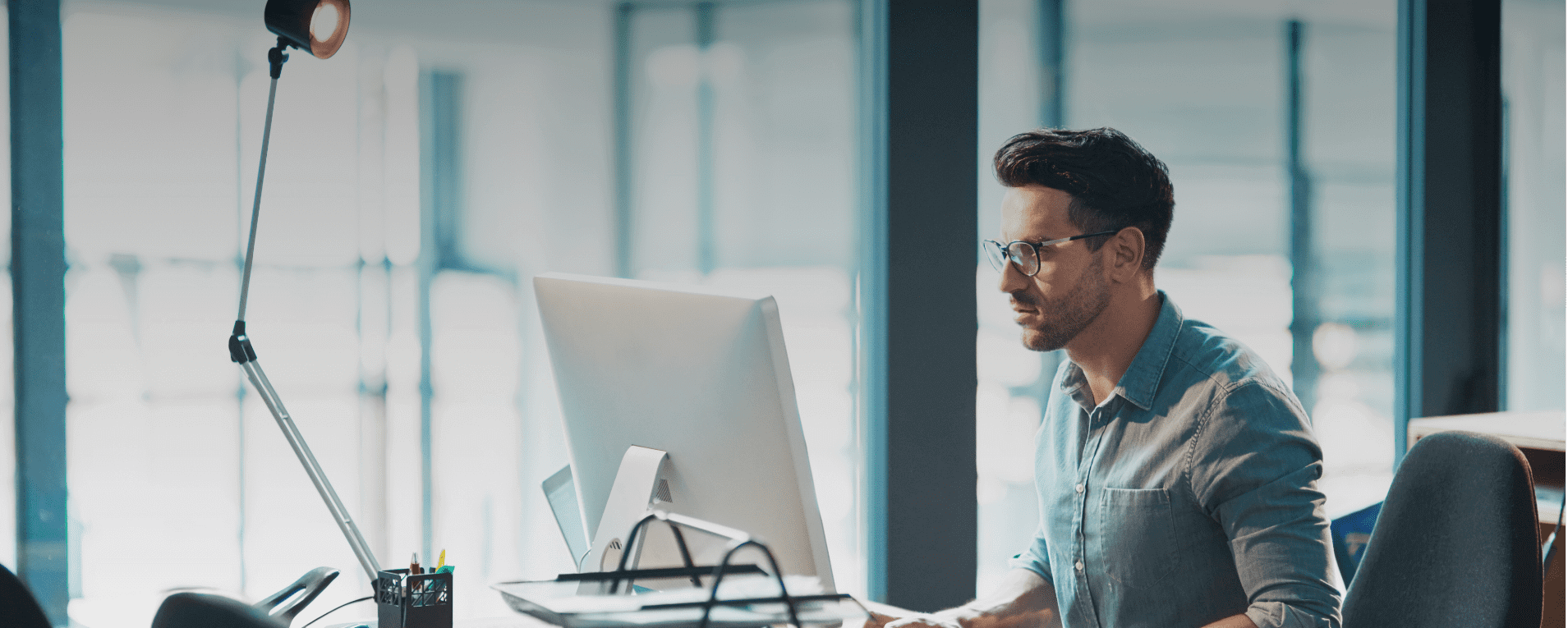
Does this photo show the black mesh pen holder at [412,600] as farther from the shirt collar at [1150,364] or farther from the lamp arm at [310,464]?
the shirt collar at [1150,364]

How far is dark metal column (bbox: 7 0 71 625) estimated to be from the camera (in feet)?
7.41

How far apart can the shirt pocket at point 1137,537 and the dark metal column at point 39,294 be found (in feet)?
7.01

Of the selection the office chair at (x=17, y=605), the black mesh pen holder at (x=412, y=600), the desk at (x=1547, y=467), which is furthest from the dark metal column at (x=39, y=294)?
the desk at (x=1547, y=467)

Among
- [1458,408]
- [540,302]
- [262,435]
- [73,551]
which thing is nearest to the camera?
→ [540,302]

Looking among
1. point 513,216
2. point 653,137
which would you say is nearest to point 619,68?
point 653,137

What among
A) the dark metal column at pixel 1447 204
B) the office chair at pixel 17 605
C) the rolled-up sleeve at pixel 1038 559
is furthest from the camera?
the dark metal column at pixel 1447 204

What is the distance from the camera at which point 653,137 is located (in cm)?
285

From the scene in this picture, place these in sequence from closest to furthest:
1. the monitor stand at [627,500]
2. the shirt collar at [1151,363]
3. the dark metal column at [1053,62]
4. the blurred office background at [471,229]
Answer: the monitor stand at [627,500] → the shirt collar at [1151,363] → the blurred office background at [471,229] → the dark metal column at [1053,62]

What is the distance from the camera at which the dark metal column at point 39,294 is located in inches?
89.0

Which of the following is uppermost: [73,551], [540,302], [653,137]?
[653,137]

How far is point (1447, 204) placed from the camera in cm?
375

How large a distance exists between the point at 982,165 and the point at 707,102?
2.38ft

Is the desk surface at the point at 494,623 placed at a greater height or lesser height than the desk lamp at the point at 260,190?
lesser

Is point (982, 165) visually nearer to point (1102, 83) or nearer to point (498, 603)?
point (1102, 83)
